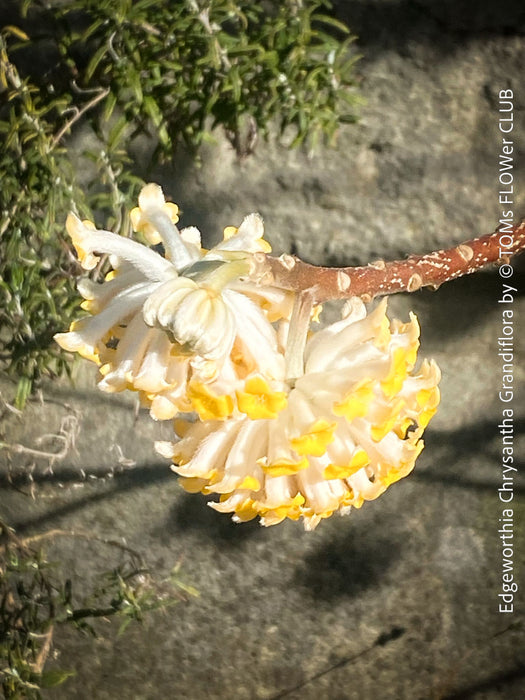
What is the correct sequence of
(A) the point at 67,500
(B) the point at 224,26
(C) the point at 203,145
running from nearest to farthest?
(B) the point at 224,26
(C) the point at 203,145
(A) the point at 67,500

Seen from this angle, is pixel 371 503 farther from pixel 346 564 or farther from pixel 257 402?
pixel 257 402

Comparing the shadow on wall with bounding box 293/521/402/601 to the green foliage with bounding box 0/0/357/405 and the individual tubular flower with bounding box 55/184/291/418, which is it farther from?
the individual tubular flower with bounding box 55/184/291/418

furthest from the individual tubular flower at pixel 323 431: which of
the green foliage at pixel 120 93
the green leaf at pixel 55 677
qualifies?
the green leaf at pixel 55 677

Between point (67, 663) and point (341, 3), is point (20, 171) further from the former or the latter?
point (67, 663)

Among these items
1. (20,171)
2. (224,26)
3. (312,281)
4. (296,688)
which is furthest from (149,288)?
(296,688)

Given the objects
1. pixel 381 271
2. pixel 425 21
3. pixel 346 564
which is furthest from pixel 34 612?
pixel 425 21

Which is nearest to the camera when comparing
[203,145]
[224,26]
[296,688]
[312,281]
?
[312,281]

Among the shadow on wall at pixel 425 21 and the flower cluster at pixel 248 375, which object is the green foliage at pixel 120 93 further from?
the flower cluster at pixel 248 375

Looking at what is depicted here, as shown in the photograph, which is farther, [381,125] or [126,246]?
[381,125]
